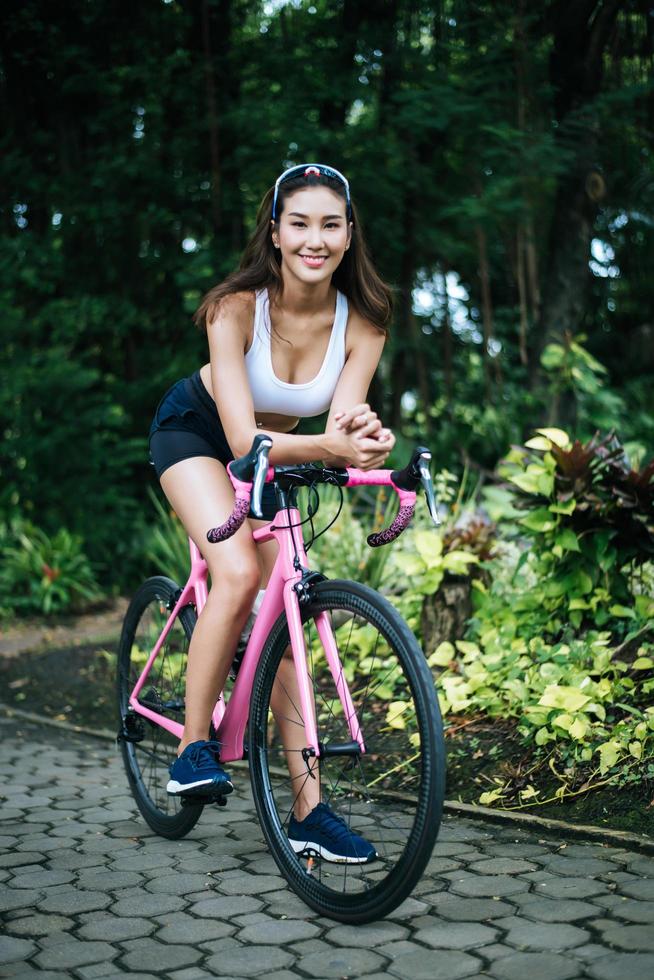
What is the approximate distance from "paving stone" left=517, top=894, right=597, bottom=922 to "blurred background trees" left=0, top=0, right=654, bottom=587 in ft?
20.3

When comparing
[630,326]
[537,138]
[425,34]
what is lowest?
[630,326]

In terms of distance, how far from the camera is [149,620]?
15.0ft

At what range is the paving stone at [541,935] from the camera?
267 centimetres

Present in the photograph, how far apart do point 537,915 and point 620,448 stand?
2.31 m

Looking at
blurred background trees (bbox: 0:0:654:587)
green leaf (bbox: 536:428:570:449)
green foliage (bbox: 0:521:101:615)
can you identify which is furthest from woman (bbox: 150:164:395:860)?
blurred background trees (bbox: 0:0:654:587)

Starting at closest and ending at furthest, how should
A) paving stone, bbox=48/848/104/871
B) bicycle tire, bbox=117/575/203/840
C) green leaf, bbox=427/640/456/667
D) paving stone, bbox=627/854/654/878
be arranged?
paving stone, bbox=627/854/654/878
paving stone, bbox=48/848/104/871
bicycle tire, bbox=117/575/203/840
green leaf, bbox=427/640/456/667

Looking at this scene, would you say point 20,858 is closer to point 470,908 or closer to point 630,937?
point 470,908

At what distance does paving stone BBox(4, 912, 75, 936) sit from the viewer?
2.90m

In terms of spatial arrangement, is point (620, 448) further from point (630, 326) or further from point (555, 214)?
point (630, 326)

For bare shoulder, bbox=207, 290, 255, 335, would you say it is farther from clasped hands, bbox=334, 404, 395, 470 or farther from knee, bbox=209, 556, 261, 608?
knee, bbox=209, 556, 261, 608

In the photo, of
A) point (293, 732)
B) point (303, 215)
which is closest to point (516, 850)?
point (293, 732)

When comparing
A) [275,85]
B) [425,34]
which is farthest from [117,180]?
[425,34]

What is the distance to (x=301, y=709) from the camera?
3.08 metres

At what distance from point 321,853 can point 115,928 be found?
59cm
